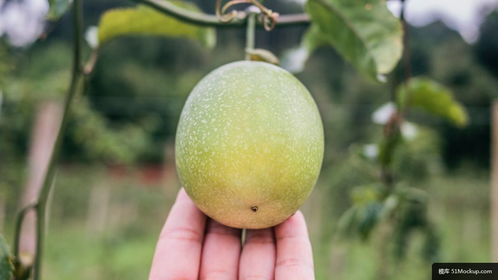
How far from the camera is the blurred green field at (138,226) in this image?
183 inches

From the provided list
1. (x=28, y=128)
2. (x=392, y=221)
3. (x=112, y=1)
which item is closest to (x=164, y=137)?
(x=28, y=128)

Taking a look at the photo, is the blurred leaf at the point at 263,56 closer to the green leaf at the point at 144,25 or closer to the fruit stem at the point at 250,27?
the fruit stem at the point at 250,27

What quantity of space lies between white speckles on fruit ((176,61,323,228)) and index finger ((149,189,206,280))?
17 centimetres

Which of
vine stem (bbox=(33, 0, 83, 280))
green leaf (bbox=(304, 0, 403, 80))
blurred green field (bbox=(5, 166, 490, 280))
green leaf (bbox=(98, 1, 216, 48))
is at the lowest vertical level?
blurred green field (bbox=(5, 166, 490, 280))

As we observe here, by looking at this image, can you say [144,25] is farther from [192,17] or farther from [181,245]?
[181,245]

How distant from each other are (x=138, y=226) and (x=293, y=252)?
5.85 m

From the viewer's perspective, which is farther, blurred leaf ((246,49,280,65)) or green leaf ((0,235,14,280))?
blurred leaf ((246,49,280,65))

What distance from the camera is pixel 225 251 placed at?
0.89 m

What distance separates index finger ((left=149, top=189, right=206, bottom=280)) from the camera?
0.85 m

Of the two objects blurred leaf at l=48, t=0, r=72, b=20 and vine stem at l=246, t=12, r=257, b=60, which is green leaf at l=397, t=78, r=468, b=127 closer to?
vine stem at l=246, t=12, r=257, b=60

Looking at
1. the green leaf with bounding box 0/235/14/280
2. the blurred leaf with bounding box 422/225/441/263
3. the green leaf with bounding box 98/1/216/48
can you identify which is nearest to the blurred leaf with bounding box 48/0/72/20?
the green leaf with bounding box 98/1/216/48

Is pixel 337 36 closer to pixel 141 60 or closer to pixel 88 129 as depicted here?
pixel 88 129

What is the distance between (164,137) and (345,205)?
605 centimetres

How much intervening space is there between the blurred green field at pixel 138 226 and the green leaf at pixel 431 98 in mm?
2472
